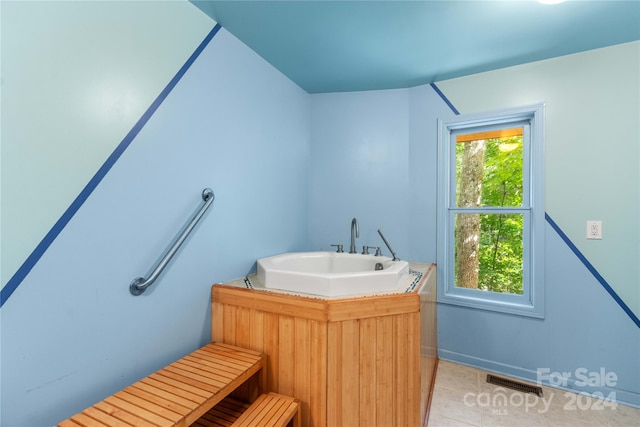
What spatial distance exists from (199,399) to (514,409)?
1823mm

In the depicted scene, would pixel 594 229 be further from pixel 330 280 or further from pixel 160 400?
pixel 160 400

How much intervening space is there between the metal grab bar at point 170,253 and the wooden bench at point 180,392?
0.38 m

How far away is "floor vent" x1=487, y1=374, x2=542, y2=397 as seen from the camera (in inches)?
74.1

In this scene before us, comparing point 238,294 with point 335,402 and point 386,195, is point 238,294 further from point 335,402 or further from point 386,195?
point 386,195

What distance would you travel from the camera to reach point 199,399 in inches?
40.9

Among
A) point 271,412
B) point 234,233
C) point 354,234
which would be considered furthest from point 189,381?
point 354,234

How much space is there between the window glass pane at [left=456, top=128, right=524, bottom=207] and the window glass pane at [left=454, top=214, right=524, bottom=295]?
0.14m

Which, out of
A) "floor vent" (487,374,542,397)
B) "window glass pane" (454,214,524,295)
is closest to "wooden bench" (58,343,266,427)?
"floor vent" (487,374,542,397)

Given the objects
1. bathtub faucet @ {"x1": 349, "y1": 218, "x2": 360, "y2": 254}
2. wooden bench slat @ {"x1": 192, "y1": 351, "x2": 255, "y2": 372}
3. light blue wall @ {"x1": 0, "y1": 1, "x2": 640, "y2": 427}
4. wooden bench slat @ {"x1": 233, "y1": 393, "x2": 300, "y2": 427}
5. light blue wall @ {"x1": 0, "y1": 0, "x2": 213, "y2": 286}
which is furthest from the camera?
bathtub faucet @ {"x1": 349, "y1": 218, "x2": 360, "y2": 254}

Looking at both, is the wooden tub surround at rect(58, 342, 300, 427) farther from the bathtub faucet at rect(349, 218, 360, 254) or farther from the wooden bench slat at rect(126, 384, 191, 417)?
the bathtub faucet at rect(349, 218, 360, 254)

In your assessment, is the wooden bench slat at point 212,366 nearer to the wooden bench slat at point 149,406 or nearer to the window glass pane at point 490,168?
the wooden bench slat at point 149,406

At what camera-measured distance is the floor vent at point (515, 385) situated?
1.88 m

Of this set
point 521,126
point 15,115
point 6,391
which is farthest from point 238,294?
point 521,126

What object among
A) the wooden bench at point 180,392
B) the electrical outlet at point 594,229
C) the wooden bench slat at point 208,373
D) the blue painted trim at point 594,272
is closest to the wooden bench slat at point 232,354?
the wooden bench at point 180,392
